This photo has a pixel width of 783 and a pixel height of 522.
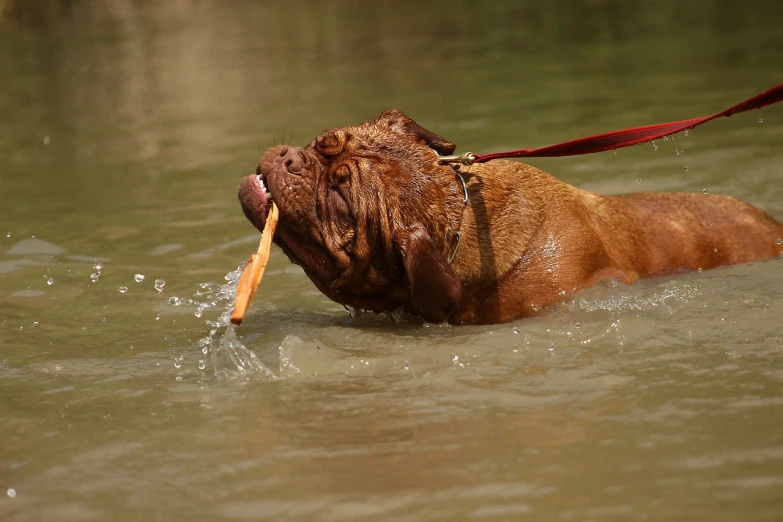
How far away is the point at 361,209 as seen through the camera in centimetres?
551

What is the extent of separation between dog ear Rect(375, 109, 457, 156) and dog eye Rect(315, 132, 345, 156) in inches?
12.0

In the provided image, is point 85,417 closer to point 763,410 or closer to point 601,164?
point 763,410

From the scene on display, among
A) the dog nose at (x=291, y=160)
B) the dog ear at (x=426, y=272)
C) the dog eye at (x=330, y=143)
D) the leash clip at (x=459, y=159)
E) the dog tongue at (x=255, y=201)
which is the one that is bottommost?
the dog ear at (x=426, y=272)

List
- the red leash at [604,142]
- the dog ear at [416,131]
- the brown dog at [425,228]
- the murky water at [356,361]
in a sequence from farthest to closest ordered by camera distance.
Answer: the dog ear at [416,131], the red leash at [604,142], the brown dog at [425,228], the murky water at [356,361]

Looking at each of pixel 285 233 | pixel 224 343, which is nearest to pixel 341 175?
pixel 285 233

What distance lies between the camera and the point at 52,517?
4.04m

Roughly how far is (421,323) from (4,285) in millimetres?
3268

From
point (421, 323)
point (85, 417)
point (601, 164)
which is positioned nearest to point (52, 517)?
point (85, 417)

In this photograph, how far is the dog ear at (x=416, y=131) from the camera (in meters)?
5.93

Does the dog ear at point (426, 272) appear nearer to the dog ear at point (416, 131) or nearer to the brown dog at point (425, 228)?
the brown dog at point (425, 228)

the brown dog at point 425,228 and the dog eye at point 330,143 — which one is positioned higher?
the dog eye at point 330,143

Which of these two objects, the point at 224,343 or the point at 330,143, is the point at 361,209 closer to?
the point at 330,143

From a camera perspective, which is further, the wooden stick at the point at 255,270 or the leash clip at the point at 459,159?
the leash clip at the point at 459,159

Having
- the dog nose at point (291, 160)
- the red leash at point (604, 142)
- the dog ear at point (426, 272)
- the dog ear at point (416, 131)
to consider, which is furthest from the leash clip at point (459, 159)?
the dog nose at point (291, 160)
